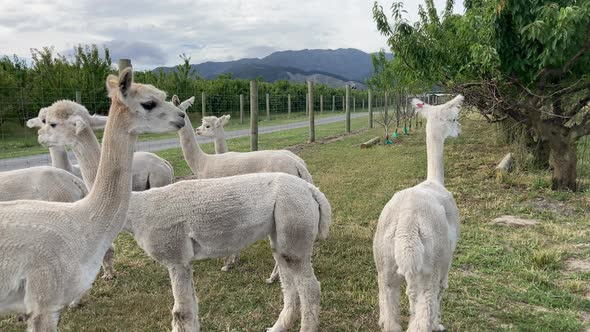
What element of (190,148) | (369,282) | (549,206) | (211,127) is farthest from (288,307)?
(549,206)

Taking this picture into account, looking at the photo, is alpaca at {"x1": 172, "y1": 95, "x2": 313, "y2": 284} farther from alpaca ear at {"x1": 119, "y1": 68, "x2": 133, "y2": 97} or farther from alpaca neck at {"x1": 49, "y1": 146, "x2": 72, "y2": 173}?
alpaca ear at {"x1": 119, "y1": 68, "x2": 133, "y2": 97}

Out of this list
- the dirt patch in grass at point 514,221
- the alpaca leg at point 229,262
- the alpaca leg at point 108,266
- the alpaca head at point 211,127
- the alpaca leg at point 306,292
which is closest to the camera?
the alpaca leg at point 306,292

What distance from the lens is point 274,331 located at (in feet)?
12.1

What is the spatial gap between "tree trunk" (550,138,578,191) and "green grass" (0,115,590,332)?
370 millimetres

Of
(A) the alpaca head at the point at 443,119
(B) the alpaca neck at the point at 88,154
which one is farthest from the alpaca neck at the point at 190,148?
(A) the alpaca head at the point at 443,119

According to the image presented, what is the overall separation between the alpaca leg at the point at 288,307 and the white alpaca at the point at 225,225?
0.04ft

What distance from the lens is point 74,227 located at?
269cm

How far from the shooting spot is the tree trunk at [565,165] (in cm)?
810

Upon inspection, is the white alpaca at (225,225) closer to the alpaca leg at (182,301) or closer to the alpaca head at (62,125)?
the alpaca leg at (182,301)

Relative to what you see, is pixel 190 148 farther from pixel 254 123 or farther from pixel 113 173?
pixel 254 123

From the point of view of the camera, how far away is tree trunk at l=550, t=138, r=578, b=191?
8.10 metres

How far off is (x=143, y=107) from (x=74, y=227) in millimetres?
862

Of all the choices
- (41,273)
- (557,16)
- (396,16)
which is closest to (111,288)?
(41,273)

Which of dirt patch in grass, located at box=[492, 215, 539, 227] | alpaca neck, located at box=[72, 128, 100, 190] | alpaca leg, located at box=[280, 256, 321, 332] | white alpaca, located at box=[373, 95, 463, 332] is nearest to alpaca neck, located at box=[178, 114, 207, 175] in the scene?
alpaca neck, located at box=[72, 128, 100, 190]
